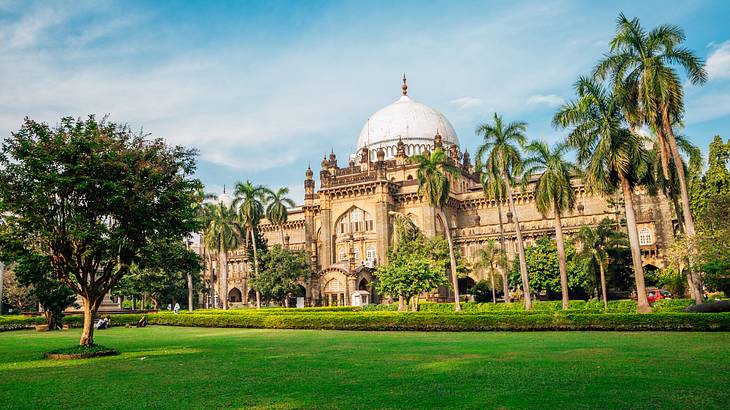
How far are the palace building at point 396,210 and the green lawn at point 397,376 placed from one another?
125 feet

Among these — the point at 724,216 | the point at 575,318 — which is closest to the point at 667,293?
the point at 724,216

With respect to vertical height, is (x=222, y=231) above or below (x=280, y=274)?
above

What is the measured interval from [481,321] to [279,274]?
114 ft

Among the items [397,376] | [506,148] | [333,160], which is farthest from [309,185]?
[397,376]

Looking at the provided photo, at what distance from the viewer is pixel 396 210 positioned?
6512 centimetres

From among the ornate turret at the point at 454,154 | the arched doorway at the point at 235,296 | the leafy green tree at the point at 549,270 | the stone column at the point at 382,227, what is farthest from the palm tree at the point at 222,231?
the leafy green tree at the point at 549,270

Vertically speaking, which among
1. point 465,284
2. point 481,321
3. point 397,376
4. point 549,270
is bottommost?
point 397,376

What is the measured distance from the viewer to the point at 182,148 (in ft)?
69.3

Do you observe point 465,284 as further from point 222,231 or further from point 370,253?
point 222,231

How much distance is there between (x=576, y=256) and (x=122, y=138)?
39.5 m

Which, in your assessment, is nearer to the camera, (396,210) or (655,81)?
(655,81)

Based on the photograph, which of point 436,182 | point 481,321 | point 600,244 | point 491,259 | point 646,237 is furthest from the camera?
point 646,237

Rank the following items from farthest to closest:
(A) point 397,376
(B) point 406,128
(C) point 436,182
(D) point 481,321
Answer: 1. (B) point 406,128
2. (C) point 436,182
3. (D) point 481,321
4. (A) point 397,376

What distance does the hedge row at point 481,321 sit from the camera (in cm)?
2308
